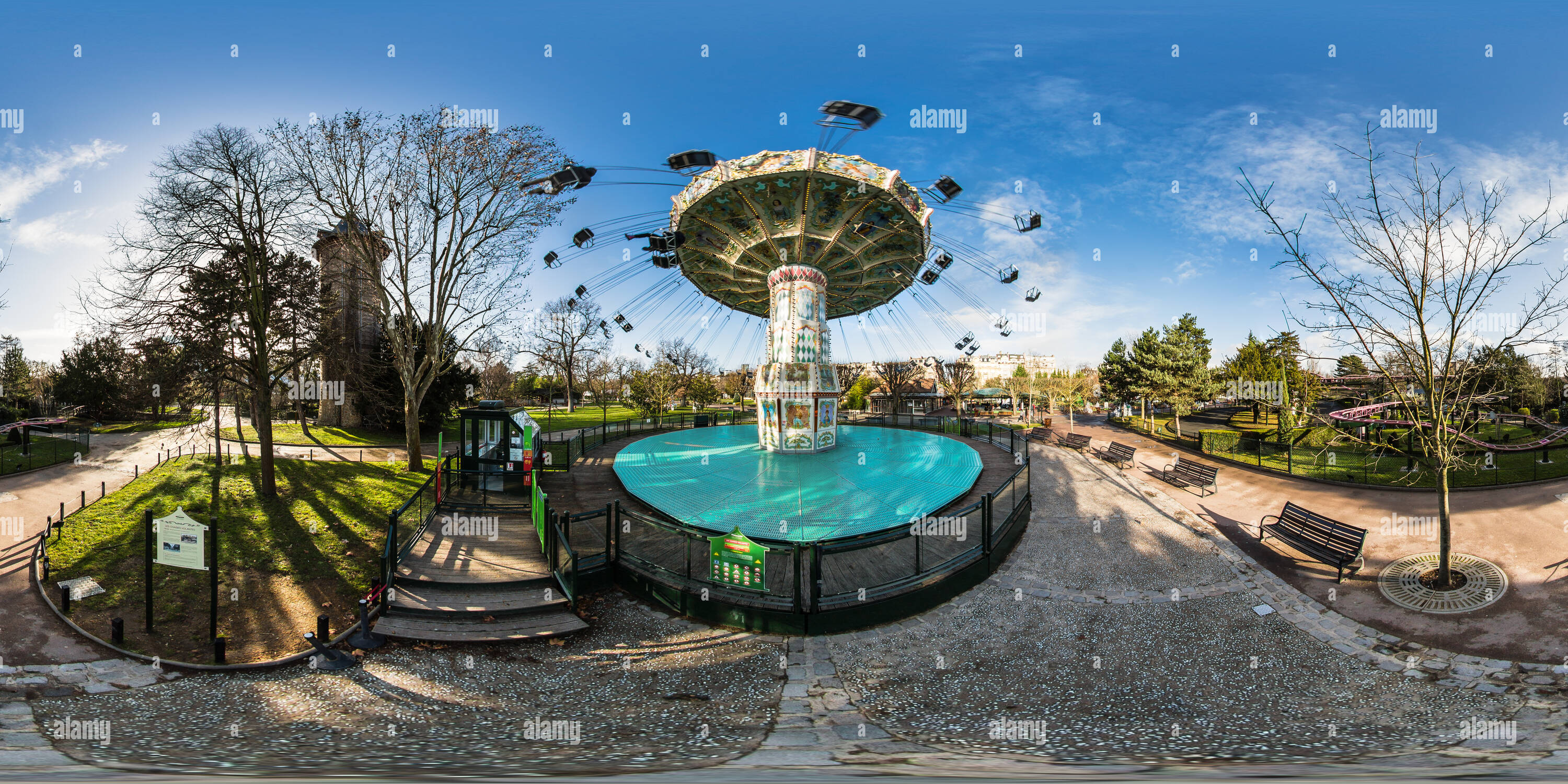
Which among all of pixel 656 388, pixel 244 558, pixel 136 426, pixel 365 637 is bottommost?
pixel 365 637

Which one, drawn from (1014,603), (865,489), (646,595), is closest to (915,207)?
(865,489)

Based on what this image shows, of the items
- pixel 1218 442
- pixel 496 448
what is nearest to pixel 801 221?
pixel 496 448

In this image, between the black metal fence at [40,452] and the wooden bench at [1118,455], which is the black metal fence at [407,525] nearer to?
the black metal fence at [40,452]

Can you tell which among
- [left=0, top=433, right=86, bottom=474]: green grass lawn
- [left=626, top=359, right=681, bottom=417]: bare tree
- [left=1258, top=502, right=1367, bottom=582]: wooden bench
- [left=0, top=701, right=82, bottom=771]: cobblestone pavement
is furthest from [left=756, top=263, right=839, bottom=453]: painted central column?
[left=0, top=433, right=86, bottom=474]: green grass lawn

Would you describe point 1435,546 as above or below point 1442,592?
above

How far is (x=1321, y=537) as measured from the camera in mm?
9633

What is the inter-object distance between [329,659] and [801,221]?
16690mm

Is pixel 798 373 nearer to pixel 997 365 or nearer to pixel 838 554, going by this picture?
pixel 838 554

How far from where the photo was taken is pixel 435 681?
610cm

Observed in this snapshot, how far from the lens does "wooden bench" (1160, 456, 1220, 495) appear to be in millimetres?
14500

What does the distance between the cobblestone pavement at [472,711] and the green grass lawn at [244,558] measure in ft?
4.73

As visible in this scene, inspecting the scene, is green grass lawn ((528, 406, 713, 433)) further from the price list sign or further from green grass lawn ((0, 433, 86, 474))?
the price list sign

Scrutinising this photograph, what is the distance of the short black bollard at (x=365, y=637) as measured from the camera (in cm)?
685

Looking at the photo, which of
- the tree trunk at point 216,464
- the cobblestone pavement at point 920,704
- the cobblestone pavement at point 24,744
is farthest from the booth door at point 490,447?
the cobblestone pavement at point 24,744
